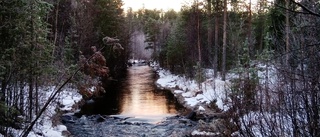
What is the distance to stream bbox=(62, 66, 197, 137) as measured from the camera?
14.3m

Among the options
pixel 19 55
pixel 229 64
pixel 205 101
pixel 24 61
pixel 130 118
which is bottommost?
pixel 130 118

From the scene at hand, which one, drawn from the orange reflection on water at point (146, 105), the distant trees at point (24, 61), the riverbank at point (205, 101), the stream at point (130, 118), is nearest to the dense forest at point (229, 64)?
the distant trees at point (24, 61)

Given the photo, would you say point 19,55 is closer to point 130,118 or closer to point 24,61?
point 24,61

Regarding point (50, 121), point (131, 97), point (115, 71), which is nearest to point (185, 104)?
point (131, 97)

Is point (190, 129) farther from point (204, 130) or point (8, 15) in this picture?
point (8, 15)

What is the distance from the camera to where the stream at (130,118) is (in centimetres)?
1427

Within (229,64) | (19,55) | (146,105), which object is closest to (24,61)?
(19,55)

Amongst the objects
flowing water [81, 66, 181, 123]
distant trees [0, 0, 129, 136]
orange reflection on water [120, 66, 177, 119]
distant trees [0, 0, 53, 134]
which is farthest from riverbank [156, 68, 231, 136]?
distant trees [0, 0, 53, 134]

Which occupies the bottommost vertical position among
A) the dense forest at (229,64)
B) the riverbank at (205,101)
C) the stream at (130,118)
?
the stream at (130,118)

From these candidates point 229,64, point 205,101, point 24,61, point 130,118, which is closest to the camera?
point 24,61

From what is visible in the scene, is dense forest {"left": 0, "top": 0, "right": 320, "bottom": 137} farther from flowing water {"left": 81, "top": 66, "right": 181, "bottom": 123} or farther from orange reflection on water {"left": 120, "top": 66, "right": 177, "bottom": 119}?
orange reflection on water {"left": 120, "top": 66, "right": 177, "bottom": 119}

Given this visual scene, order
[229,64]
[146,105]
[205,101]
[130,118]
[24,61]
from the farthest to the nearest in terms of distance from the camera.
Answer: [229,64] < [146,105] < [205,101] < [130,118] < [24,61]

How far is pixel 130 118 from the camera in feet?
56.9

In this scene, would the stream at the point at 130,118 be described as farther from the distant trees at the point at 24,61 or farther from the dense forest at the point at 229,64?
the distant trees at the point at 24,61
